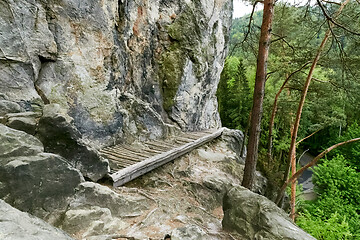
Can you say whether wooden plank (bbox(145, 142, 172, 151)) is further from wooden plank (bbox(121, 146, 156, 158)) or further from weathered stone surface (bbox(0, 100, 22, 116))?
weathered stone surface (bbox(0, 100, 22, 116))

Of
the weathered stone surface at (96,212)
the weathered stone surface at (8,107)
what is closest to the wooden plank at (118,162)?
the weathered stone surface at (96,212)

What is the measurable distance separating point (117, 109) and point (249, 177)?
3992mm

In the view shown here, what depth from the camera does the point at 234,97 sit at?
19.1m

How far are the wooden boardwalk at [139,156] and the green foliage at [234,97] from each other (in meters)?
12.0

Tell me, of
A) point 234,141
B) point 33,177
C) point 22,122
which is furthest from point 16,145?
point 234,141

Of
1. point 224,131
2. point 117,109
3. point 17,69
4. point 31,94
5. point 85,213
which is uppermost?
point 17,69

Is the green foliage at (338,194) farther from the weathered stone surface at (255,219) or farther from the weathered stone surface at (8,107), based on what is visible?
the weathered stone surface at (8,107)

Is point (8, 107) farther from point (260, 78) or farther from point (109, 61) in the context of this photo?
point (260, 78)

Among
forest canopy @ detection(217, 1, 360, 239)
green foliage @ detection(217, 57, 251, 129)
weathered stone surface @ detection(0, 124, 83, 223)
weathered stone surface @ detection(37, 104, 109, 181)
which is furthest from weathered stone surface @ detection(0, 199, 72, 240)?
green foliage @ detection(217, 57, 251, 129)

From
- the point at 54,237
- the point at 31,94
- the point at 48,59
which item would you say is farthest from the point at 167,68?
the point at 54,237

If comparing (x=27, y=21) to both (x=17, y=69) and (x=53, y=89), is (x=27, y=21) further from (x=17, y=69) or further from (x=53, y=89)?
(x=53, y=89)

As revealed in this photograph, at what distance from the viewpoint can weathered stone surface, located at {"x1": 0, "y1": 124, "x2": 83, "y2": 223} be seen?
2.28 meters

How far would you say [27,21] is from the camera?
4.43 meters

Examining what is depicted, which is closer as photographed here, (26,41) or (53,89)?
(26,41)
